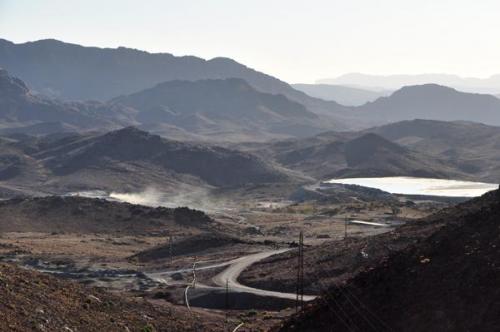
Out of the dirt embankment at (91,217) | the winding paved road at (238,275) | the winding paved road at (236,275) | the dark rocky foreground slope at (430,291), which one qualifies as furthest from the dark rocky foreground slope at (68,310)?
the dirt embankment at (91,217)

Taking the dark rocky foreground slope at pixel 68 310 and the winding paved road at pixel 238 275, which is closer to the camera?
the dark rocky foreground slope at pixel 68 310

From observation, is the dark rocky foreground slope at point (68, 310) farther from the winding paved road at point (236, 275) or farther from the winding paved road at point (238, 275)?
the winding paved road at point (236, 275)

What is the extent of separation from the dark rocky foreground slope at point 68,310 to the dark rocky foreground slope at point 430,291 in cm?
1051

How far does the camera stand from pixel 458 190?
198 m

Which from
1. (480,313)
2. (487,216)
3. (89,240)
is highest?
(487,216)

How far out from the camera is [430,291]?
2995 centimetres

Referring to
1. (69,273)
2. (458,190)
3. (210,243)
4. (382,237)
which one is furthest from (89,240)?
(458,190)

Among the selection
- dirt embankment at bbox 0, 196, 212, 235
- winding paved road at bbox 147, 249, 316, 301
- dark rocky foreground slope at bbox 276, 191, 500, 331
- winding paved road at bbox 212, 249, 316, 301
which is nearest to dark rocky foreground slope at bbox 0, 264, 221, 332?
dark rocky foreground slope at bbox 276, 191, 500, 331

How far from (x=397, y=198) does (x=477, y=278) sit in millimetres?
165712

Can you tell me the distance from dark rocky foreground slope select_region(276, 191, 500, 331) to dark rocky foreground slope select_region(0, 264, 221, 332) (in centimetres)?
1051

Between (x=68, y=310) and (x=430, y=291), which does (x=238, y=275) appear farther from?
(x=430, y=291)

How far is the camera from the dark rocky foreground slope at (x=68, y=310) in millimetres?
32719

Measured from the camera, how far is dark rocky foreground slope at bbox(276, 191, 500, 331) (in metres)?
27.7

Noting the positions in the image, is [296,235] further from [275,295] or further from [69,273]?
[275,295]
